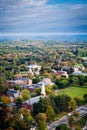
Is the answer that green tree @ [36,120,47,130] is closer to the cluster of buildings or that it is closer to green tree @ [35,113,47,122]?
green tree @ [35,113,47,122]

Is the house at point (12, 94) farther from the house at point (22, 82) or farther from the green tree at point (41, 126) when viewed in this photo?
the green tree at point (41, 126)

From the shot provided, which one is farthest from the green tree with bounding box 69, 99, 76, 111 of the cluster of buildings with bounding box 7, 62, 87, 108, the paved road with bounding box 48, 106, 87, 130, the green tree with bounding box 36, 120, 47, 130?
the green tree with bounding box 36, 120, 47, 130

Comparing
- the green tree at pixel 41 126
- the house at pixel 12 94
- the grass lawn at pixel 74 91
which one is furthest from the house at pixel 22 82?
the green tree at pixel 41 126

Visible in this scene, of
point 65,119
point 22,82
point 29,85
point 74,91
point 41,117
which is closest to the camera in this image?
point 41,117

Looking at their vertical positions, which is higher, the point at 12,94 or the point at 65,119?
the point at 12,94

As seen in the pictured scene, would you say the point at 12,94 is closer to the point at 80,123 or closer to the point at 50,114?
the point at 50,114

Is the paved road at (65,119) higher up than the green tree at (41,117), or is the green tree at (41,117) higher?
the green tree at (41,117)

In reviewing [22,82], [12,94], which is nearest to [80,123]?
[12,94]

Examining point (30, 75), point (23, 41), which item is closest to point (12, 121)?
point (30, 75)

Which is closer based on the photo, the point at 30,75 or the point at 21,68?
the point at 30,75

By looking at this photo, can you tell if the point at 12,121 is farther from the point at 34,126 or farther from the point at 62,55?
the point at 62,55

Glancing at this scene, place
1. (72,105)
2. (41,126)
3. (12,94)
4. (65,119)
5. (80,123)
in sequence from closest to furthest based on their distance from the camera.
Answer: (41,126), (80,123), (65,119), (72,105), (12,94)
